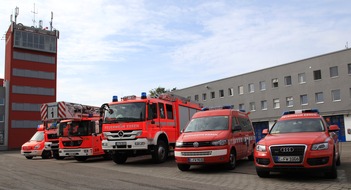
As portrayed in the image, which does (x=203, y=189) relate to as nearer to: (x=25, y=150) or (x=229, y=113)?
(x=229, y=113)

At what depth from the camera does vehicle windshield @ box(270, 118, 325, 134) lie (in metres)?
10.1

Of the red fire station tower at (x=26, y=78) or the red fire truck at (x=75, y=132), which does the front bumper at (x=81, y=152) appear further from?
the red fire station tower at (x=26, y=78)

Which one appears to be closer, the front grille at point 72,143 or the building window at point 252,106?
the front grille at point 72,143

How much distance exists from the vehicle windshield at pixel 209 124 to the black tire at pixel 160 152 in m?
2.54

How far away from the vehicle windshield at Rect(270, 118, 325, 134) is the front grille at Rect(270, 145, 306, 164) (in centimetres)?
154

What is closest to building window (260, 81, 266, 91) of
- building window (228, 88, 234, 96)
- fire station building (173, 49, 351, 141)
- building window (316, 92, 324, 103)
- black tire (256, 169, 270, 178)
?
fire station building (173, 49, 351, 141)

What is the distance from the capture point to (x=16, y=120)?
6178cm

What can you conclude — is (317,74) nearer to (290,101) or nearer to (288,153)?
(290,101)

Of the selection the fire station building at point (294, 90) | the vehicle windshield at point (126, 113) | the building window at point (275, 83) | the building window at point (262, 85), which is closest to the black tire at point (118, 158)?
the vehicle windshield at point (126, 113)

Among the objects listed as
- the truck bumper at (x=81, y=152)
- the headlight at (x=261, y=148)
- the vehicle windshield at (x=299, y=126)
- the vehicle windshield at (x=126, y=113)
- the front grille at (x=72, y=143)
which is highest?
the vehicle windshield at (x=126, y=113)

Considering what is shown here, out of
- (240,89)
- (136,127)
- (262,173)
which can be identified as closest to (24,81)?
(240,89)

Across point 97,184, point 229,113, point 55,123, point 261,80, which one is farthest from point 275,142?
point 261,80

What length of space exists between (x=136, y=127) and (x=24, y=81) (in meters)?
55.5

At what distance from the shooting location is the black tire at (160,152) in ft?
47.9
